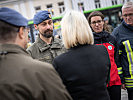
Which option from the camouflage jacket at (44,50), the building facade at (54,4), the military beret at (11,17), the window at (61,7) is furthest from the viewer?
the window at (61,7)

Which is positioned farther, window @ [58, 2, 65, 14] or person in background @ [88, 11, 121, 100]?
window @ [58, 2, 65, 14]

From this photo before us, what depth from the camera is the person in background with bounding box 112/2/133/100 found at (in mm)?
2586

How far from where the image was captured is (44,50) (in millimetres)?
2498

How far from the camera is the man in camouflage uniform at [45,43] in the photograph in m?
2.46

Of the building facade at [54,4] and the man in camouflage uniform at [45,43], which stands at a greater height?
the building facade at [54,4]

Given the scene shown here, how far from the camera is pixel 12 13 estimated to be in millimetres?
1180

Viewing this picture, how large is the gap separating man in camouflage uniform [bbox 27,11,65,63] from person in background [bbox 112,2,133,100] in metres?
1.07

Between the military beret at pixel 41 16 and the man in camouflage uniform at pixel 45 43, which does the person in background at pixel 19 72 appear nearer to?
the man in camouflage uniform at pixel 45 43

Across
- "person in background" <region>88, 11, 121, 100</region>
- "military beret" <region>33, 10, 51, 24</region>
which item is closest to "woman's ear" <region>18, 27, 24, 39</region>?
"military beret" <region>33, 10, 51, 24</region>

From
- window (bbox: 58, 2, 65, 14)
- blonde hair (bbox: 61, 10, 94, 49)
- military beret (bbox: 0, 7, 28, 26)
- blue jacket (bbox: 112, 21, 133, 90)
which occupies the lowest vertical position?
blue jacket (bbox: 112, 21, 133, 90)

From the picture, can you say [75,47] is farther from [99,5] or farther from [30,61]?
[99,5]

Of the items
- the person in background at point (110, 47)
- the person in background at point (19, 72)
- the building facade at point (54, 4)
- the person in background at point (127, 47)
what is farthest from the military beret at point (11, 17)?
the building facade at point (54, 4)

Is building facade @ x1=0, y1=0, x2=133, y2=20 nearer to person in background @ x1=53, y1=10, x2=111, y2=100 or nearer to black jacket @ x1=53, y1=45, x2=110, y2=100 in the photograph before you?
person in background @ x1=53, y1=10, x2=111, y2=100

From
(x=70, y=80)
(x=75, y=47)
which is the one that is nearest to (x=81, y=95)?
(x=70, y=80)
